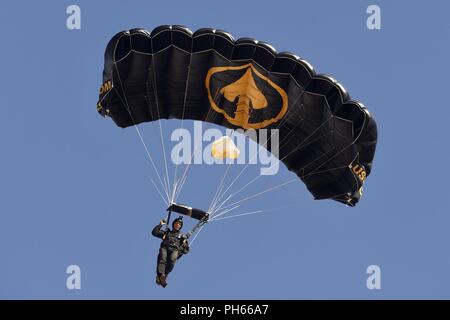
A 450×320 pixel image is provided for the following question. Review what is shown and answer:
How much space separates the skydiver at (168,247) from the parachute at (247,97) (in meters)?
3.55

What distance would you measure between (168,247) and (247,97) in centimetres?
435

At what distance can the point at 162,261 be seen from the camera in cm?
2466

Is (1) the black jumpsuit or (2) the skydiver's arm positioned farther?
(2) the skydiver's arm

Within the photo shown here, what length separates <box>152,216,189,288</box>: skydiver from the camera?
80.7ft

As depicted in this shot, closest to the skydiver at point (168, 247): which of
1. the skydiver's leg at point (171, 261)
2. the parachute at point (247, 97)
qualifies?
the skydiver's leg at point (171, 261)

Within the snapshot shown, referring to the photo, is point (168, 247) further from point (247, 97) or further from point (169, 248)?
point (247, 97)

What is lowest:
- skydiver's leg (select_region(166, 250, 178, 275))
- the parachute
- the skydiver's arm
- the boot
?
the boot

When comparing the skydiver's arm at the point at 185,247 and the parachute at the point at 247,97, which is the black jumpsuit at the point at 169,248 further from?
the parachute at the point at 247,97

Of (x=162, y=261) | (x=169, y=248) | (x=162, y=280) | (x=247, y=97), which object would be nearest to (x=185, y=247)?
(x=169, y=248)

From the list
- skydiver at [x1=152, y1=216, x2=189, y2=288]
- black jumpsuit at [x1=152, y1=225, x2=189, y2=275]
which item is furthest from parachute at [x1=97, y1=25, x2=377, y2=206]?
black jumpsuit at [x1=152, y1=225, x2=189, y2=275]

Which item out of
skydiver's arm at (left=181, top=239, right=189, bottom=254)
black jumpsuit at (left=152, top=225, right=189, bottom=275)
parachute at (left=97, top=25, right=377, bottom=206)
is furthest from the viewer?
parachute at (left=97, top=25, right=377, bottom=206)

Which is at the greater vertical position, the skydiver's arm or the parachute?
the parachute

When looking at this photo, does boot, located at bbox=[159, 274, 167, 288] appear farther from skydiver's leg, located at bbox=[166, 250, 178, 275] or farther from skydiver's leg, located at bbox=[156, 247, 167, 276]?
skydiver's leg, located at bbox=[166, 250, 178, 275]
